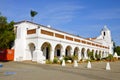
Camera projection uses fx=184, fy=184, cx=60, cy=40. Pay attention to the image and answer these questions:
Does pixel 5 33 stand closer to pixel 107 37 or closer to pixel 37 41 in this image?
pixel 37 41

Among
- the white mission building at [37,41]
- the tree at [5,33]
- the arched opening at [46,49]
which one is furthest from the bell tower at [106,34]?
the tree at [5,33]

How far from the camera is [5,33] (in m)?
29.1

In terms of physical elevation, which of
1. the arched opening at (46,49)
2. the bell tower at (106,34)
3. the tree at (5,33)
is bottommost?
the arched opening at (46,49)

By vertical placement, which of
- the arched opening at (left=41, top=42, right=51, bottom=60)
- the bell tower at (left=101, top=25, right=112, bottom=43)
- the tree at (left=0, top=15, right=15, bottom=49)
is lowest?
the arched opening at (left=41, top=42, right=51, bottom=60)

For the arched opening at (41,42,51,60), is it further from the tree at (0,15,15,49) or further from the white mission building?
the tree at (0,15,15,49)

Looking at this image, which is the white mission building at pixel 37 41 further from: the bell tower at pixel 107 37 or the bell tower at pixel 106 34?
the bell tower at pixel 106 34

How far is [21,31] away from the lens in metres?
30.3

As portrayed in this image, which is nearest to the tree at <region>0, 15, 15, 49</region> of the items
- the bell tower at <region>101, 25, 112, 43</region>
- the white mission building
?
the white mission building

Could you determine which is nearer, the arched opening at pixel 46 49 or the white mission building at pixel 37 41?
the white mission building at pixel 37 41

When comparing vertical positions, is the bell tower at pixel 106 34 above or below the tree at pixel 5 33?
above

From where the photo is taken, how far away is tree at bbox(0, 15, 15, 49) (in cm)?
2889

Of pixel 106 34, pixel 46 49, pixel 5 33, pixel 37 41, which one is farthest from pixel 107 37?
pixel 5 33

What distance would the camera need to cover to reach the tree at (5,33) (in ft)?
94.8

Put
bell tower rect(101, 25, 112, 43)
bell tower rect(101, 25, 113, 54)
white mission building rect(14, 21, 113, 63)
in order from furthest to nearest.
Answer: bell tower rect(101, 25, 112, 43), bell tower rect(101, 25, 113, 54), white mission building rect(14, 21, 113, 63)
